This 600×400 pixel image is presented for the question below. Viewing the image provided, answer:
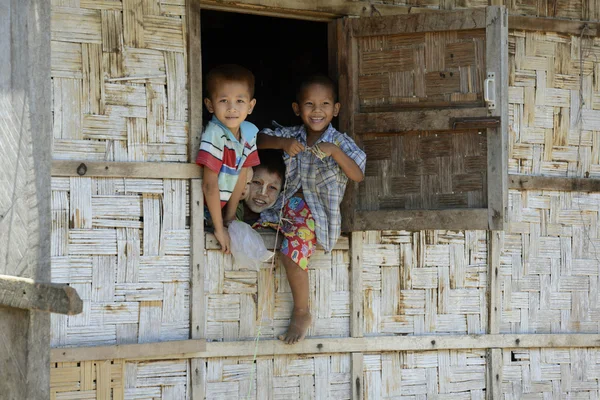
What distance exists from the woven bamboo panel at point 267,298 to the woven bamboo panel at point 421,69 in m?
0.89

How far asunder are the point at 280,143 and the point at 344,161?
385 millimetres

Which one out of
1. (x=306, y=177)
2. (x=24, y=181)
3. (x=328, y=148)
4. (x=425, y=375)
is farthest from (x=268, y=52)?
(x=24, y=181)

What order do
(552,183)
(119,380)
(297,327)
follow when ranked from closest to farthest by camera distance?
(119,380), (297,327), (552,183)

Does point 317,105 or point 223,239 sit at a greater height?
point 317,105

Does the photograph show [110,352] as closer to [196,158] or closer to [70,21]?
[196,158]

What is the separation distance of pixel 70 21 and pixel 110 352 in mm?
1581

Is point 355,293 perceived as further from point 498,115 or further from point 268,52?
point 268,52

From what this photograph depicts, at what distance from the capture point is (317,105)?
16.0 ft

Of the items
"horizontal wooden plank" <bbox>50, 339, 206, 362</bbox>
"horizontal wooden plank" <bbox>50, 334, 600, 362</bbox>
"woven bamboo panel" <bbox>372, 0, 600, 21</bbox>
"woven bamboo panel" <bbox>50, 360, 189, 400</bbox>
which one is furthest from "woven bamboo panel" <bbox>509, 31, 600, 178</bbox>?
"woven bamboo panel" <bbox>50, 360, 189, 400</bbox>

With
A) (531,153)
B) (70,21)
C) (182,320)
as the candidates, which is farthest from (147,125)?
(531,153)

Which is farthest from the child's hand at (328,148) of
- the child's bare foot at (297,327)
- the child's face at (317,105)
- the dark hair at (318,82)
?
the child's bare foot at (297,327)

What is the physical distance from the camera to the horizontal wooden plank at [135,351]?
4.34 meters

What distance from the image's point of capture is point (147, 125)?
15.1 feet

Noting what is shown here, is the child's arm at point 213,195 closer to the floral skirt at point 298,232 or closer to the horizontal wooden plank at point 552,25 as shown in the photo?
the floral skirt at point 298,232
